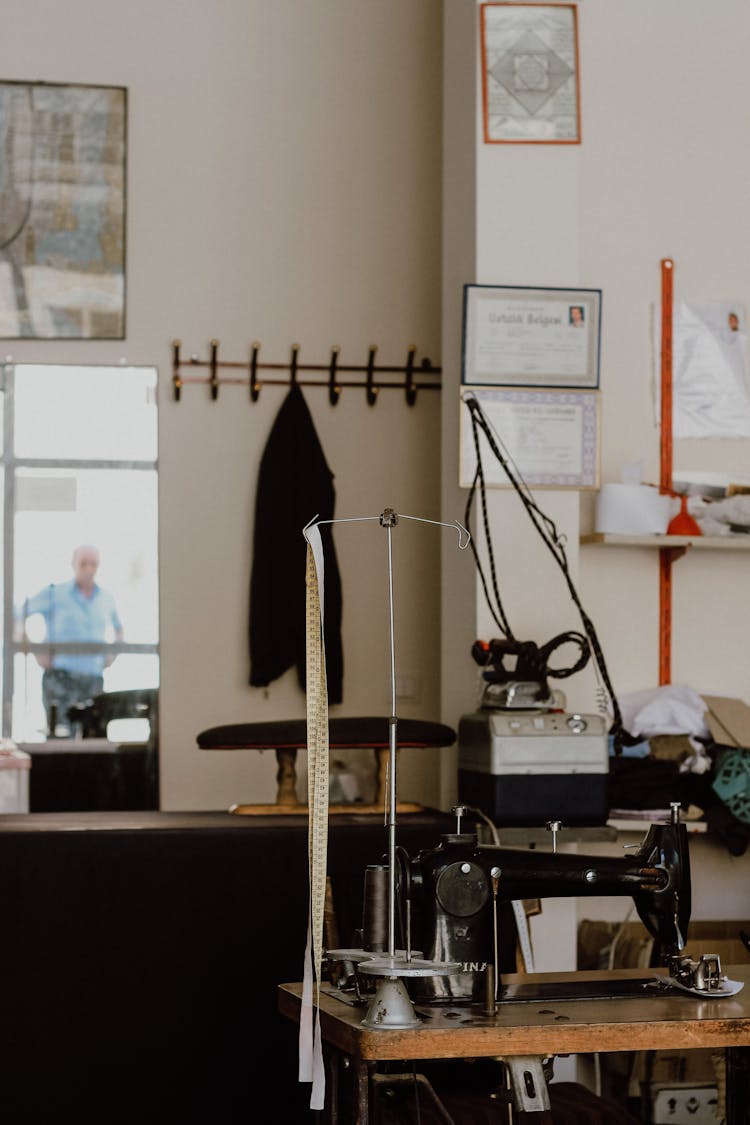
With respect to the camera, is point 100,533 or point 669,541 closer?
point 669,541

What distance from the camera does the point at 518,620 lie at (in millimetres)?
3662

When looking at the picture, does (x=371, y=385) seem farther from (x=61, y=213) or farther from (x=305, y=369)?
(x=61, y=213)

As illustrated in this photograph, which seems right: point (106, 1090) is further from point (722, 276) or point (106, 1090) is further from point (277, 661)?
point (722, 276)

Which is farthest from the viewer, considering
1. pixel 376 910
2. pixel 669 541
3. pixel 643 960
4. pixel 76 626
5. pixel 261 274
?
pixel 261 274

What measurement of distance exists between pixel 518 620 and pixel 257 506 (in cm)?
131

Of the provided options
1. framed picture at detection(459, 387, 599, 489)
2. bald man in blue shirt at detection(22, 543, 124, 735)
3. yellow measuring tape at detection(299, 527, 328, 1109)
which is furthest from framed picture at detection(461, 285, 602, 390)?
yellow measuring tape at detection(299, 527, 328, 1109)

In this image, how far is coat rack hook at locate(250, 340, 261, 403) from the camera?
Result: 15.6ft

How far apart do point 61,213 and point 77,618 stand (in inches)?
53.1

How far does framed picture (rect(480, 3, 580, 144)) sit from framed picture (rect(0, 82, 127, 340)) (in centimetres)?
150

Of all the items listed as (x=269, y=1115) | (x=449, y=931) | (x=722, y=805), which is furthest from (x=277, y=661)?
(x=449, y=931)

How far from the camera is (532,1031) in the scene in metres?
1.92

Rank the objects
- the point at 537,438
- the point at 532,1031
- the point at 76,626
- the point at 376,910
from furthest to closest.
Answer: the point at 76,626, the point at 537,438, the point at 376,910, the point at 532,1031

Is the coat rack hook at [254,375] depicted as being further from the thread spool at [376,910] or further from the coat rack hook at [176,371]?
the thread spool at [376,910]

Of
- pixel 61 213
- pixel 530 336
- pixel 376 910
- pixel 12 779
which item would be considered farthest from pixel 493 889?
pixel 61 213
